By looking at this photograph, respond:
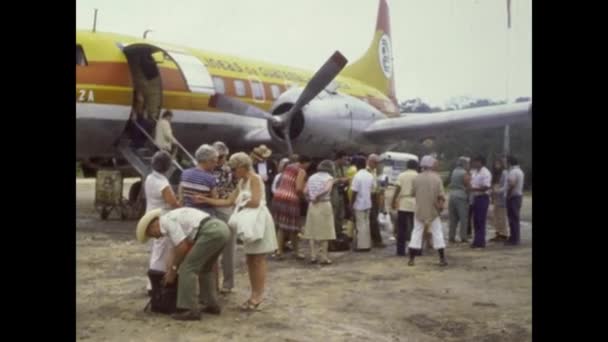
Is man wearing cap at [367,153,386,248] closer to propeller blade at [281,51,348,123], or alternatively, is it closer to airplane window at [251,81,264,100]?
propeller blade at [281,51,348,123]

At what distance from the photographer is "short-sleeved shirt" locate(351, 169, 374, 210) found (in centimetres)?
767

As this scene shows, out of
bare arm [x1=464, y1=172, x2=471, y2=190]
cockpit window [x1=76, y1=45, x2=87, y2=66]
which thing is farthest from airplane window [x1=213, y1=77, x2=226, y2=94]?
bare arm [x1=464, y1=172, x2=471, y2=190]

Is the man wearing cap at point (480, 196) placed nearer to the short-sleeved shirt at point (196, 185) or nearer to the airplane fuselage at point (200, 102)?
the airplane fuselage at point (200, 102)

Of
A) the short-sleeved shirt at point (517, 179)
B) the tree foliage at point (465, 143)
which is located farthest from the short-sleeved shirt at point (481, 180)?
the short-sleeved shirt at point (517, 179)

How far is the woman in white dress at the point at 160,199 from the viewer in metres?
4.72

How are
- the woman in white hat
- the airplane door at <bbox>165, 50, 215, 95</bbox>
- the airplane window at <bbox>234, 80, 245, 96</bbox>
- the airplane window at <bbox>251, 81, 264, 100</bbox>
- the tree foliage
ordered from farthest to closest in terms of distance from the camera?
the airplane window at <bbox>251, 81, 264, 100</bbox> < the airplane window at <bbox>234, 80, 245, 96</bbox> < the airplane door at <bbox>165, 50, 215, 95</bbox> < the woman in white hat < the tree foliage

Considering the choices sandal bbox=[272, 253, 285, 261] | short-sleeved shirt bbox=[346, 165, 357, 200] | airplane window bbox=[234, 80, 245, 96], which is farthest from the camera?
airplane window bbox=[234, 80, 245, 96]

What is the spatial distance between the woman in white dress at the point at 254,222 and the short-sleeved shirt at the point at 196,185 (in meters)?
0.04

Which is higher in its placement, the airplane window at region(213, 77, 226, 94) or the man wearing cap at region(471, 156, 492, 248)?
the airplane window at region(213, 77, 226, 94)

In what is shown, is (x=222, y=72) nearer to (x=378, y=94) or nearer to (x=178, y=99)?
(x=178, y=99)

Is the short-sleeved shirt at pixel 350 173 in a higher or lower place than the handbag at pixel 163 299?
higher

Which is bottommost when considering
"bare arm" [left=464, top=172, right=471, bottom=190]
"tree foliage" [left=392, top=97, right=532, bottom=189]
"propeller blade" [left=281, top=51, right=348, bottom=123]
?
"bare arm" [left=464, top=172, right=471, bottom=190]

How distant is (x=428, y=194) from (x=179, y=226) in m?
3.05
